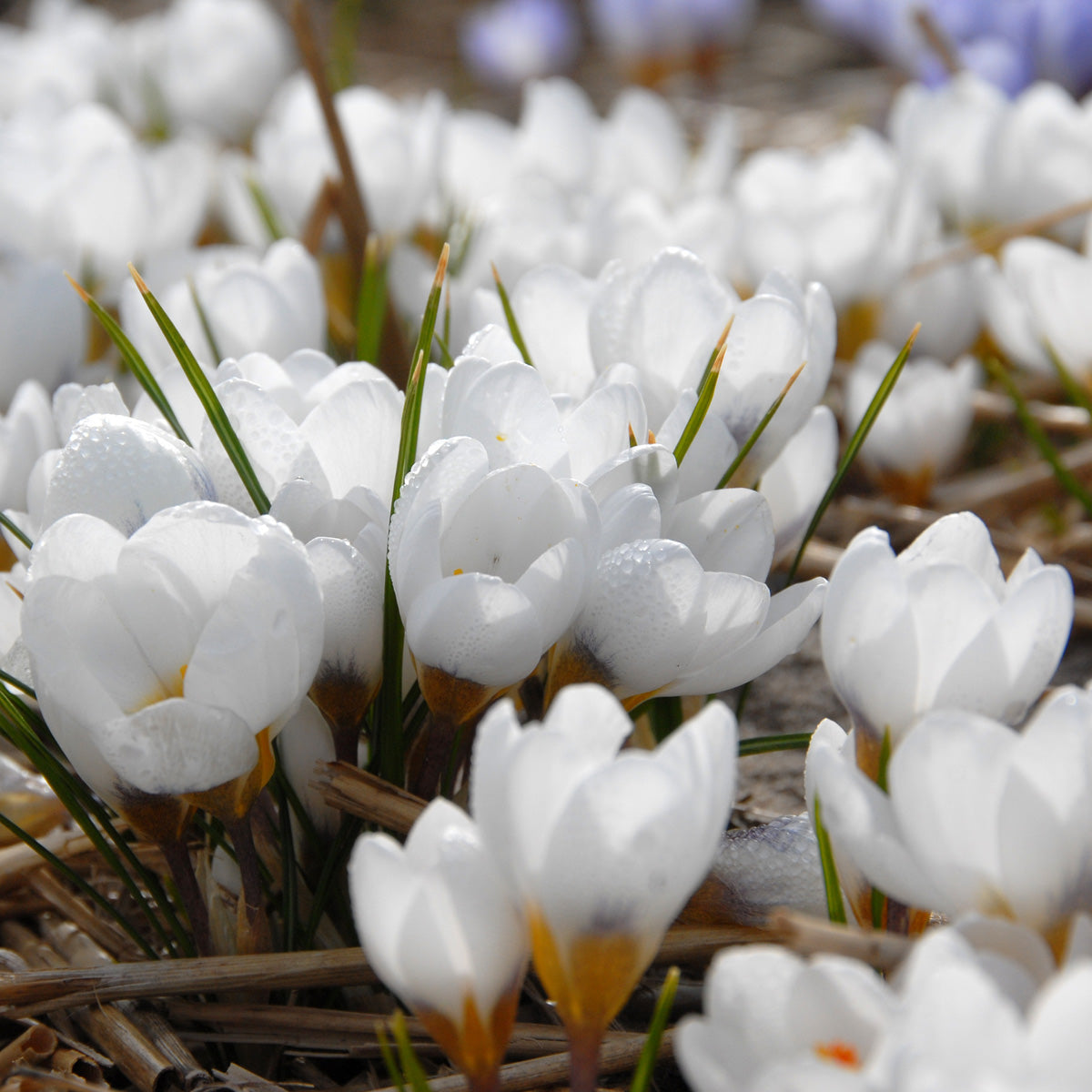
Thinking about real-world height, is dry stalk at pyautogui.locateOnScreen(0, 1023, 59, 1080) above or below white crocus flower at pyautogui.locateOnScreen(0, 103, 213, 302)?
below

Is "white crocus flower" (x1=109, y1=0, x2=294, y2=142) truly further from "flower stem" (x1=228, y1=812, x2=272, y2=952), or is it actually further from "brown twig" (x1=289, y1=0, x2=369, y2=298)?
"flower stem" (x1=228, y1=812, x2=272, y2=952)

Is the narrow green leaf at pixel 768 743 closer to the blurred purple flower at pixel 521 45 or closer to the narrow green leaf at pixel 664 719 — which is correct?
the narrow green leaf at pixel 664 719

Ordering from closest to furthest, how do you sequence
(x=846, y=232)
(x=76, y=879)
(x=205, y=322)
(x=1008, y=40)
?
(x=76, y=879) < (x=205, y=322) < (x=846, y=232) < (x=1008, y=40)

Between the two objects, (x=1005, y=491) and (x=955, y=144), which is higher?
(x=955, y=144)

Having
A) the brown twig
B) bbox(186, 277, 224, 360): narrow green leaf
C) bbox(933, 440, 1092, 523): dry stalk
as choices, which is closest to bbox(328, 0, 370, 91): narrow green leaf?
the brown twig

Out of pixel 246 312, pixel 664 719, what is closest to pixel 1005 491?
pixel 664 719

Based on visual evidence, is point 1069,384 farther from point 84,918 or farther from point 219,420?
point 84,918
